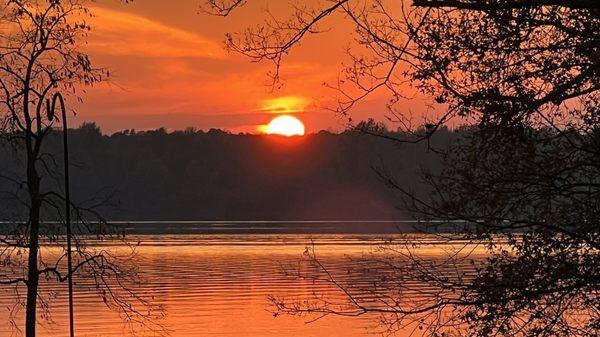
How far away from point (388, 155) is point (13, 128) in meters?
124

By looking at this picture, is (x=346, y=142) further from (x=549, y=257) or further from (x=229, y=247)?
(x=549, y=257)

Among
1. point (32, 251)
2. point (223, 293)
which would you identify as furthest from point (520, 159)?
point (223, 293)

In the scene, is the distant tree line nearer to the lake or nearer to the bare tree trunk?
the lake

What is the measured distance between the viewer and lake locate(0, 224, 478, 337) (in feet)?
110

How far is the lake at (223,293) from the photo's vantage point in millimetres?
33531

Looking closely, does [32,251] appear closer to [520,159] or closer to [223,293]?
[520,159]

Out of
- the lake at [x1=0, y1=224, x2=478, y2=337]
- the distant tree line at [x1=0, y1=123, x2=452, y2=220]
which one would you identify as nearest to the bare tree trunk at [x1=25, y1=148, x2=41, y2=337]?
the lake at [x1=0, y1=224, x2=478, y2=337]

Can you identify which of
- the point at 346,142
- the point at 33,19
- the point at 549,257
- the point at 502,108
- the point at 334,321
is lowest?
the point at 334,321

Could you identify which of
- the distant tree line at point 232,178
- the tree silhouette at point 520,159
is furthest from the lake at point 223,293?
the distant tree line at point 232,178

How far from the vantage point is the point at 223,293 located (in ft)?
145

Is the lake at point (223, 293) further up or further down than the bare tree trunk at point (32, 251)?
further down

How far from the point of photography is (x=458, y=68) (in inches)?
508

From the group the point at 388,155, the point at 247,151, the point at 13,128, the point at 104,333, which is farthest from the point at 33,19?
the point at 247,151

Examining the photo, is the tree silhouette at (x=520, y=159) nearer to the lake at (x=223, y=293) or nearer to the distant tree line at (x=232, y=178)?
the lake at (x=223, y=293)
